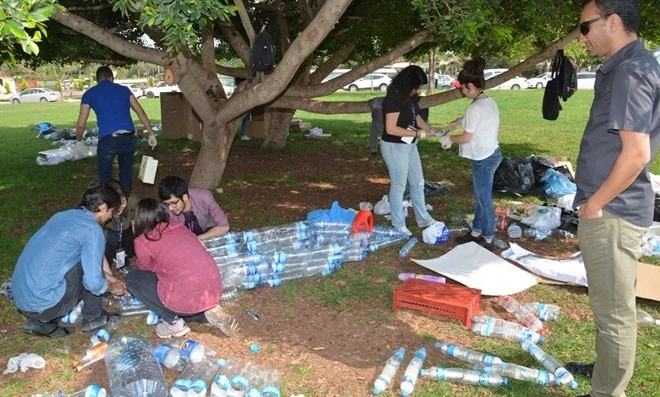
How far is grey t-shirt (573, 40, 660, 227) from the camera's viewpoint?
2641mm

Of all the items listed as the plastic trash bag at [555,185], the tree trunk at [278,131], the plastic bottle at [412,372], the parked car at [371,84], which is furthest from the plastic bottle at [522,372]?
the parked car at [371,84]

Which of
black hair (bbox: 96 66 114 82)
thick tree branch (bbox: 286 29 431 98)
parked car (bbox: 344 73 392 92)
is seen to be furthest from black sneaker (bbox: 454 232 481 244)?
parked car (bbox: 344 73 392 92)

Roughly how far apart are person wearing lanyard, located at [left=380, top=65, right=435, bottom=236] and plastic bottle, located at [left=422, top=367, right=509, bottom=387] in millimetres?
2603

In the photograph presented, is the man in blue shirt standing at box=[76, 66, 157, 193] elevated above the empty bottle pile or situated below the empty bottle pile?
above

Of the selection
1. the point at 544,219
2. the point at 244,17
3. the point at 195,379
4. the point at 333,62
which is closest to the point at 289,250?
the point at 195,379

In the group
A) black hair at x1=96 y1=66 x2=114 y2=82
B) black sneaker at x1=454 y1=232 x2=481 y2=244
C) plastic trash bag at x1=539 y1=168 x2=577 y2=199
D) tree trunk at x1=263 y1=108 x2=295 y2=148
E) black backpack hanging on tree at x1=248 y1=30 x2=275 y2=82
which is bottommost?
black sneaker at x1=454 y1=232 x2=481 y2=244

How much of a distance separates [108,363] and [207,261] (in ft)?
3.14

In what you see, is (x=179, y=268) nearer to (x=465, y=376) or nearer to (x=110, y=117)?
(x=465, y=376)

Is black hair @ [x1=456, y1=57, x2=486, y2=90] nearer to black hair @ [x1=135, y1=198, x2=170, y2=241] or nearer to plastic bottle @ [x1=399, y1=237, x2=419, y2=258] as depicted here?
plastic bottle @ [x1=399, y1=237, x2=419, y2=258]

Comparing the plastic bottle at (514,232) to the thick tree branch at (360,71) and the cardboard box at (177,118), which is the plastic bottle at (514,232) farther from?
the cardboard box at (177,118)

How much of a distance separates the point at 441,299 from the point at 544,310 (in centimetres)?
82

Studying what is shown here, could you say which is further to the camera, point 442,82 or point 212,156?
point 442,82

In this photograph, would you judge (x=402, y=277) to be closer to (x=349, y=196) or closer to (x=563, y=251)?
(x=563, y=251)

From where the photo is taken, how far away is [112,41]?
6086 millimetres
